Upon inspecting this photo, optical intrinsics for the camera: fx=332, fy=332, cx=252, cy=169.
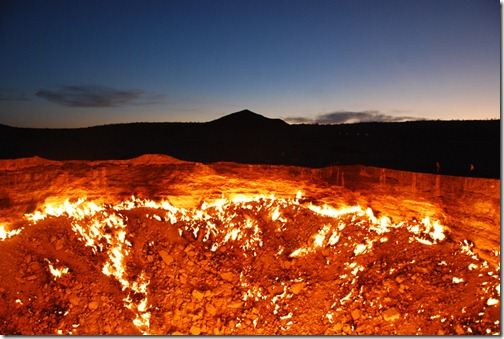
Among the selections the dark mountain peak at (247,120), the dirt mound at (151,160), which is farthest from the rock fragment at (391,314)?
the dark mountain peak at (247,120)

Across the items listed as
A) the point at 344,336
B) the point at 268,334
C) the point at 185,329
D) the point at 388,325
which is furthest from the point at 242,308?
the point at 388,325

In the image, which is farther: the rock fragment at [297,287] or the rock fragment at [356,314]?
the rock fragment at [297,287]

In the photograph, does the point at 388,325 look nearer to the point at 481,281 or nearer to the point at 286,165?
the point at 481,281

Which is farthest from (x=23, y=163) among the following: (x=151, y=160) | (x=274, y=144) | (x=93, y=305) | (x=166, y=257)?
(x=274, y=144)

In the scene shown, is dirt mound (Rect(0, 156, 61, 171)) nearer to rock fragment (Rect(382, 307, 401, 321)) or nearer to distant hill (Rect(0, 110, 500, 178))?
distant hill (Rect(0, 110, 500, 178))

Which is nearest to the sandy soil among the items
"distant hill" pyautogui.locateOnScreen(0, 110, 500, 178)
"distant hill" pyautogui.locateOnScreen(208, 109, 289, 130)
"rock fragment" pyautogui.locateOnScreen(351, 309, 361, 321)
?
"rock fragment" pyautogui.locateOnScreen(351, 309, 361, 321)

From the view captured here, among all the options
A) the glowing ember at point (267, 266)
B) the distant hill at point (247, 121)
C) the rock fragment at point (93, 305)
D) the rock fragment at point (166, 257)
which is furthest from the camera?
the distant hill at point (247, 121)

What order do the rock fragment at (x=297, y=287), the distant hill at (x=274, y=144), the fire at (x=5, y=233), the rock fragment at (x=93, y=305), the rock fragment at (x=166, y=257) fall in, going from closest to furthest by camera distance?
the rock fragment at (x=93, y=305) → the rock fragment at (x=297, y=287) → the fire at (x=5, y=233) → the rock fragment at (x=166, y=257) → the distant hill at (x=274, y=144)

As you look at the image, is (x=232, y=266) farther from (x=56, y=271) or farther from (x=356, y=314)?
(x=56, y=271)

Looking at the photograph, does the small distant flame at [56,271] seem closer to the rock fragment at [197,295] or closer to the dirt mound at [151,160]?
the dirt mound at [151,160]
